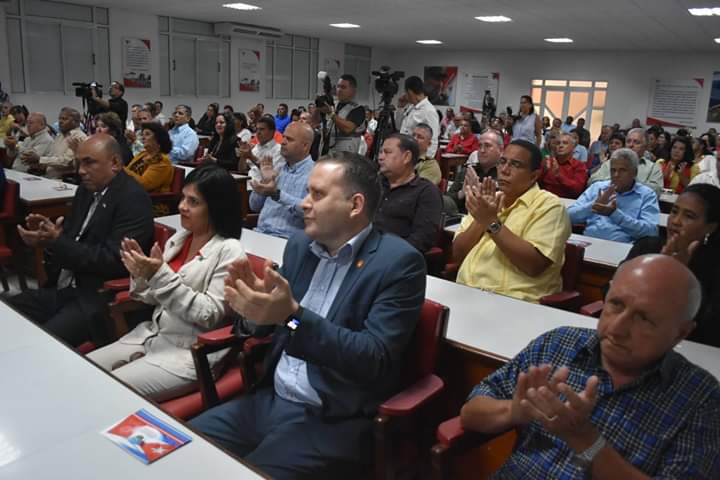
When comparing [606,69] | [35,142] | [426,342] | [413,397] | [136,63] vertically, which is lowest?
[413,397]

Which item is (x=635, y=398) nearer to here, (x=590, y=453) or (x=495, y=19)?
(x=590, y=453)

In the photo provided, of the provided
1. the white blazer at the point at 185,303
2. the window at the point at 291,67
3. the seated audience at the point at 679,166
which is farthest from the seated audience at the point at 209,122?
the white blazer at the point at 185,303

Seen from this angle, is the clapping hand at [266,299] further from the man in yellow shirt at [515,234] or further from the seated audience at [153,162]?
the seated audience at [153,162]

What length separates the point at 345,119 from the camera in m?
5.04

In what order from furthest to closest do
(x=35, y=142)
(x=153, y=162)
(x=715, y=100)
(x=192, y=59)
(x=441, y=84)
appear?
(x=441, y=84) → (x=715, y=100) → (x=192, y=59) → (x=35, y=142) → (x=153, y=162)

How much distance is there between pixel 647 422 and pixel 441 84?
16.5m

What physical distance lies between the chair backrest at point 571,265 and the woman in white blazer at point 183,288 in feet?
4.99

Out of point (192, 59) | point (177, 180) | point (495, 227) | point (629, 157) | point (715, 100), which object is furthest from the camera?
point (715, 100)

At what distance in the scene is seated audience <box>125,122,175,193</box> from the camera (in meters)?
4.51

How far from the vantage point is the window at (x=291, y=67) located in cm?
1380

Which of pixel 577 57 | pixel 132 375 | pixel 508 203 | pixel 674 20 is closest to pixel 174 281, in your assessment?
pixel 132 375

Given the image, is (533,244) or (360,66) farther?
(360,66)

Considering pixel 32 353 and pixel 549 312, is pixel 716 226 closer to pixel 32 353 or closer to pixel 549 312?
pixel 549 312

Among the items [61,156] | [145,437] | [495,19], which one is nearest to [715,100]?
[495,19]
